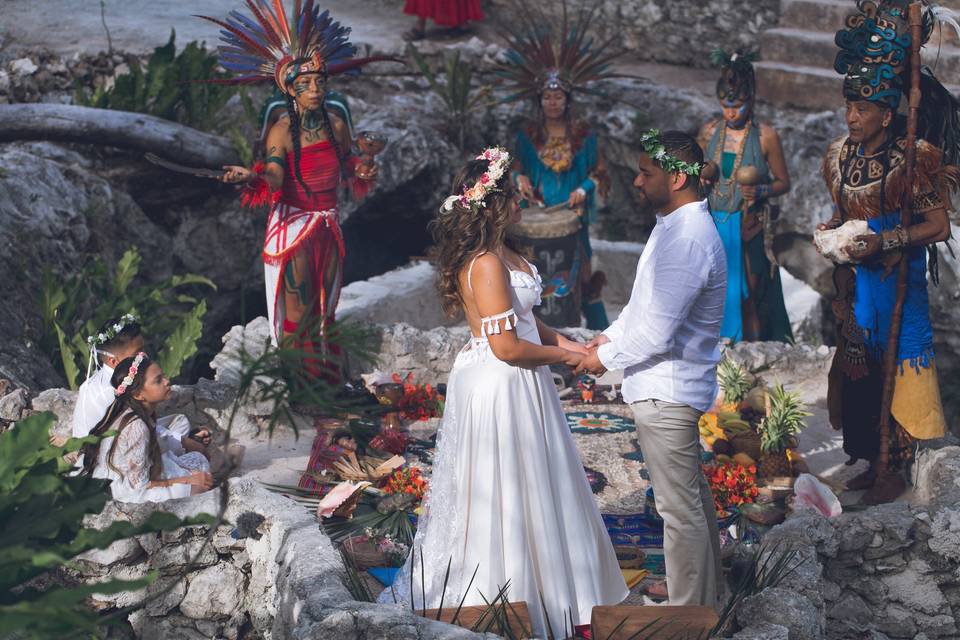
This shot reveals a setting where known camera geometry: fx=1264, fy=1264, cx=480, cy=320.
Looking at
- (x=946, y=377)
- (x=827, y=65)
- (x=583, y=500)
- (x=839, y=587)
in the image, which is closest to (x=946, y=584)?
(x=839, y=587)

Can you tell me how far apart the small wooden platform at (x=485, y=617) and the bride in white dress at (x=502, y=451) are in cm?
9

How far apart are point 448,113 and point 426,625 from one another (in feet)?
27.7

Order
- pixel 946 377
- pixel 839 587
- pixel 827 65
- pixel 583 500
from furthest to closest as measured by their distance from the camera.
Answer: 1. pixel 827 65
2. pixel 946 377
3. pixel 839 587
4. pixel 583 500

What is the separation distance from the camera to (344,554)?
5.16 metres

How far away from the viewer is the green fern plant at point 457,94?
39.0 ft

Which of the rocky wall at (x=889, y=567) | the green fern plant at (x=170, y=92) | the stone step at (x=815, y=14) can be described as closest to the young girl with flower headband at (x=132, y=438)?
the rocky wall at (x=889, y=567)

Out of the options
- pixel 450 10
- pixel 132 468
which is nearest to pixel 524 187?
pixel 132 468

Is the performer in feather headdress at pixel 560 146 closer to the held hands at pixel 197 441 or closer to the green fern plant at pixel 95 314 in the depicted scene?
the green fern plant at pixel 95 314

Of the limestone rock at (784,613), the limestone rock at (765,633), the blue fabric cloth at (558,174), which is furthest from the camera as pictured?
the blue fabric cloth at (558,174)

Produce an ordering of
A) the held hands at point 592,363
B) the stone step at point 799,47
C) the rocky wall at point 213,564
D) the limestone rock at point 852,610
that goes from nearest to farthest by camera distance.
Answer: the held hands at point 592,363, the rocky wall at point 213,564, the limestone rock at point 852,610, the stone step at point 799,47

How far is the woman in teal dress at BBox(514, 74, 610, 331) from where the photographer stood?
8.96 meters

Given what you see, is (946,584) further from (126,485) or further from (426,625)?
(126,485)

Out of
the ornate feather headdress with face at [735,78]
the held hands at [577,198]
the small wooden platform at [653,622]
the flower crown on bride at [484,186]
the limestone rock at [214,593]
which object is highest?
the ornate feather headdress with face at [735,78]

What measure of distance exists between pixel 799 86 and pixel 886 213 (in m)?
6.24
